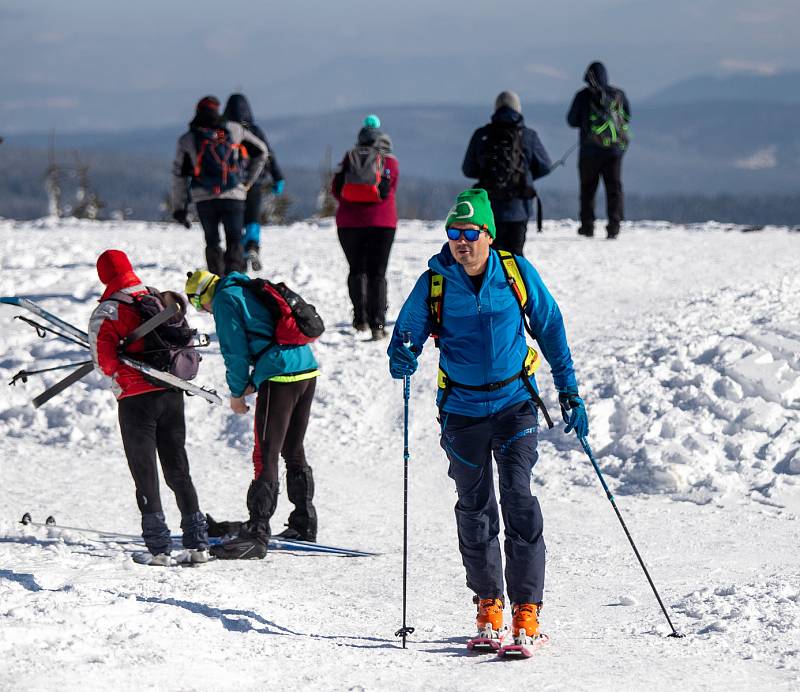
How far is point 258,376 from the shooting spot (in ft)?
22.4

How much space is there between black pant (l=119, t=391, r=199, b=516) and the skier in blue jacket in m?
2.05

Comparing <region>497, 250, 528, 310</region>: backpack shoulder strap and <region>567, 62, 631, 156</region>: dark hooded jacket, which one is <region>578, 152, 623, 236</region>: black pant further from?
<region>497, 250, 528, 310</region>: backpack shoulder strap

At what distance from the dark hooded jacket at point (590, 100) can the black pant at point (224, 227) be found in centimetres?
542

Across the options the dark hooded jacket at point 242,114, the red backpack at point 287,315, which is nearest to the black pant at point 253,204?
the dark hooded jacket at point 242,114

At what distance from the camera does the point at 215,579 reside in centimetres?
621

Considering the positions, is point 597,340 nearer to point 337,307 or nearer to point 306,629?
point 337,307

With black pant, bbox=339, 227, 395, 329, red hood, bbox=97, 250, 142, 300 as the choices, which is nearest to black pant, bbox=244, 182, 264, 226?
black pant, bbox=339, 227, 395, 329

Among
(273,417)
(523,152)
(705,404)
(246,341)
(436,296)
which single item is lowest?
(705,404)

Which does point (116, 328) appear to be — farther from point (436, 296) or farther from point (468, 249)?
point (468, 249)

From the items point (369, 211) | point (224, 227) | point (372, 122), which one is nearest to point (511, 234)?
point (369, 211)

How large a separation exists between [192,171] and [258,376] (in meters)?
4.90

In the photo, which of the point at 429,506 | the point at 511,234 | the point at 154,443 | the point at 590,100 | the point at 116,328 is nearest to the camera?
the point at 116,328

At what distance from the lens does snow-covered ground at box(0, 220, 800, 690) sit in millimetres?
4758

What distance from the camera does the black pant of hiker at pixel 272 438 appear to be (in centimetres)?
686
